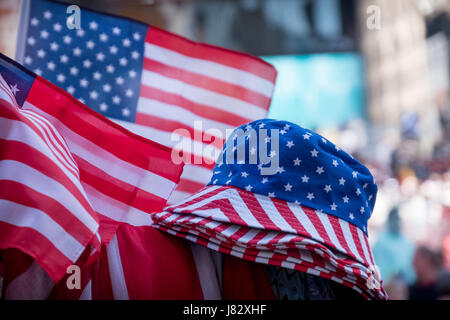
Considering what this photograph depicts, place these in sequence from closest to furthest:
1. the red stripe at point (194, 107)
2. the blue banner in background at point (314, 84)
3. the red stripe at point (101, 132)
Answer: the red stripe at point (101, 132) < the red stripe at point (194, 107) < the blue banner in background at point (314, 84)

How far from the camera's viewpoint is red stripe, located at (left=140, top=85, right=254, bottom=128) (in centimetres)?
311

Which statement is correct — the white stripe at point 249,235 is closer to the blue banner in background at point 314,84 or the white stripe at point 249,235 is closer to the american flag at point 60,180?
the american flag at point 60,180

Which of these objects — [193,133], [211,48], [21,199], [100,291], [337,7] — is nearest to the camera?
[21,199]

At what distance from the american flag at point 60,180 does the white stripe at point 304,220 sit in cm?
49

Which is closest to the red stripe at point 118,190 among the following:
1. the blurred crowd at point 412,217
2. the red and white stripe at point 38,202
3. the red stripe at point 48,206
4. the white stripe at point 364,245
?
the red and white stripe at point 38,202

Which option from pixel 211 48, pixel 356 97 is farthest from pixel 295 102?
pixel 211 48

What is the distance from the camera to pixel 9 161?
66.2 inches

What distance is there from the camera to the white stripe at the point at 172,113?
121 inches

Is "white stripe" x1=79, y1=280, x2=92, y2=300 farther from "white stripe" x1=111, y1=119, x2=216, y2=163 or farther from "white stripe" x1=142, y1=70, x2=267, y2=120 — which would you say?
"white stripe" x1=142, y1=70, x2=267, y2=120

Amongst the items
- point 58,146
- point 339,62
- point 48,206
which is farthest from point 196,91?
point 339,62

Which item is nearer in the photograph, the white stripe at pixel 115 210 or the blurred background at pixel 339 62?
the white stripe at pixel 115 210

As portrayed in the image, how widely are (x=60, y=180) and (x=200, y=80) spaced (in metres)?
1.63
